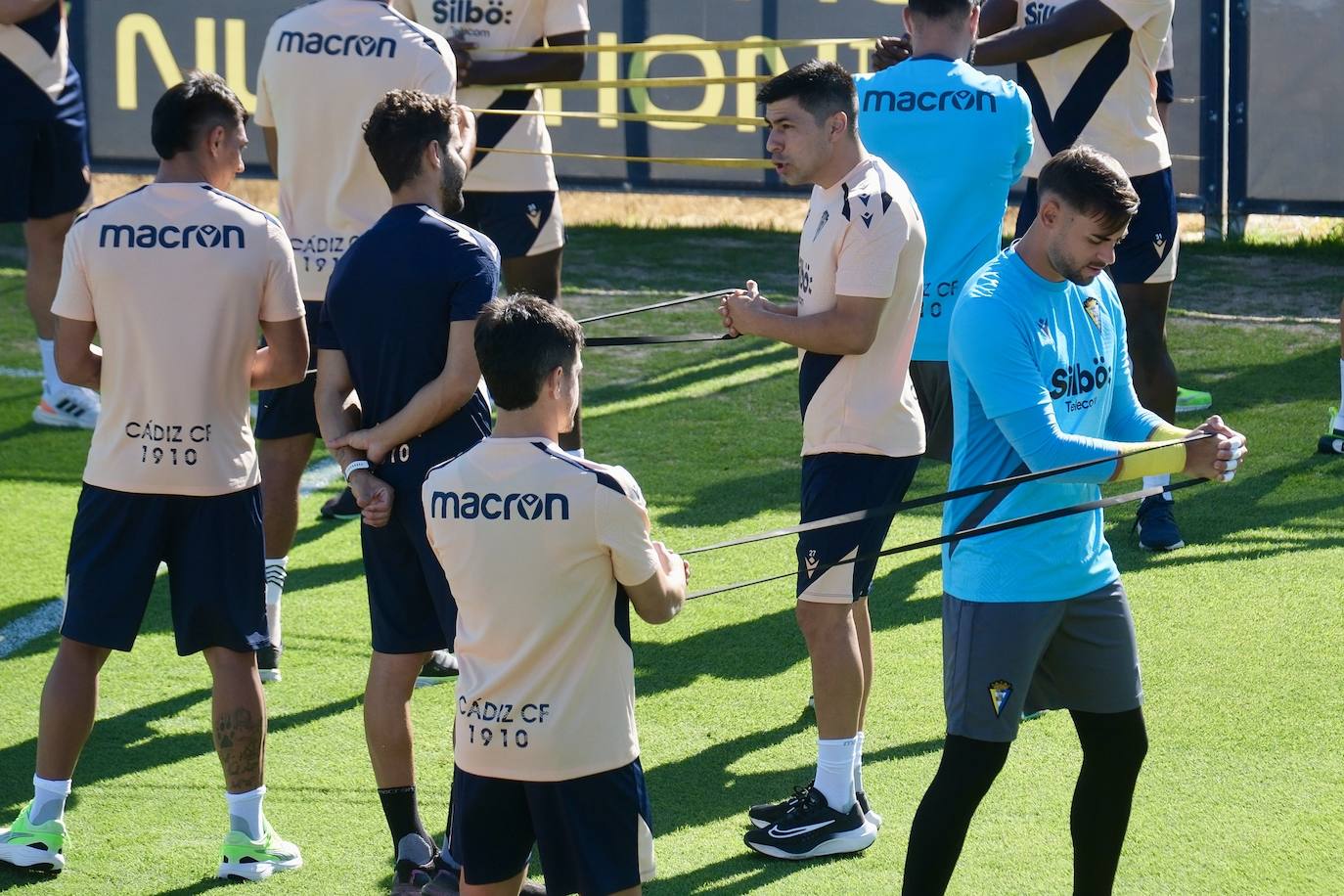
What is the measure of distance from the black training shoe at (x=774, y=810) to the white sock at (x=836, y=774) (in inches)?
2.0

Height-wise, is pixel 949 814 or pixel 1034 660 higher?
pixel 1034 660

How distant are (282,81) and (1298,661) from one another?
3.78 meters

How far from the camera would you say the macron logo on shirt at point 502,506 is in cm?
316

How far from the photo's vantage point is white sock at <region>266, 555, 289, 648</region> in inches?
223

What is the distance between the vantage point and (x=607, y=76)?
12.3 metres

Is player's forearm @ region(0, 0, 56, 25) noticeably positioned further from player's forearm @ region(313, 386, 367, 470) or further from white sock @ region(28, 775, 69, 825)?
white sock @ region(28, 775, 69, 825)

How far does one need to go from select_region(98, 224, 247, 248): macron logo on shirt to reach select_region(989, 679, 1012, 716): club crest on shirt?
2108mm

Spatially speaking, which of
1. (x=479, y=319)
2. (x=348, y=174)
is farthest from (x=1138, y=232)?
(x=479, y=319)

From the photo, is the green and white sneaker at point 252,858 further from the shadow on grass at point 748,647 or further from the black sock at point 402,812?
the shadow on grass at point 748,647

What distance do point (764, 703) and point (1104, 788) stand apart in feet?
5.90

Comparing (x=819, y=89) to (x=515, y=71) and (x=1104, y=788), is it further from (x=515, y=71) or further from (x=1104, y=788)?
(x=515, y=71)

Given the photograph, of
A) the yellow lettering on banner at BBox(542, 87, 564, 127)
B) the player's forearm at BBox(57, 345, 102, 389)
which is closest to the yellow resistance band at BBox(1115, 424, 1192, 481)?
the player's forearm at BBox(57, 345, 102, 389)

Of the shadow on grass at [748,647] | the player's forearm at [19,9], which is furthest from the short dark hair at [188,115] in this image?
the player's forearm at [19,9]

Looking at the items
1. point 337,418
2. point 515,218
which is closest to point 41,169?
point 515,218
